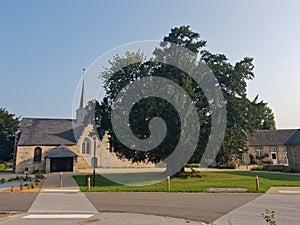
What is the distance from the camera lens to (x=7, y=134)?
36.9 meters

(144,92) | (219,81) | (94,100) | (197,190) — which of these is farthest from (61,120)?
(197,190)

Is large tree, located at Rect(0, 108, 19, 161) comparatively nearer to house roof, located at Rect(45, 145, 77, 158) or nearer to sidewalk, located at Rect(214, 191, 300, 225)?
house roof, located at Rect(45, 145, 77, 158)

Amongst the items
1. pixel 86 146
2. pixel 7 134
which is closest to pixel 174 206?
pixel 86 146

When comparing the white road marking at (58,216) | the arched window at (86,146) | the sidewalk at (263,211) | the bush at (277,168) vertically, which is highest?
the arched window at (86,146)

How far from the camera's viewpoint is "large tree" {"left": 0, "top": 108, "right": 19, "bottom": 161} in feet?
118

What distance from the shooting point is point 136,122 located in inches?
785

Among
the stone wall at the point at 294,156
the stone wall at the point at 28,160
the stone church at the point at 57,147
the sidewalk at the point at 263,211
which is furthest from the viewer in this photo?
the stone church at the point at 57,147

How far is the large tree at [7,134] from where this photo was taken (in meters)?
36.0

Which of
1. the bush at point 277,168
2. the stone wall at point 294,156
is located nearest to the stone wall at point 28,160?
the bush at point 277,168

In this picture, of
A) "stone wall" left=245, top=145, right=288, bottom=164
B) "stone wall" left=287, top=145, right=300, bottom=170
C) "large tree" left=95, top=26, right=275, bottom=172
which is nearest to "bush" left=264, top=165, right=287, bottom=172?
"stone wall" left=287, top=145, right=300, bottom=170

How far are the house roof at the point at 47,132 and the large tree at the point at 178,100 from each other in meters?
13.3

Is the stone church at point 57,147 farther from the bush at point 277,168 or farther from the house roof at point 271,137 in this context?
the house roof at point 271,137

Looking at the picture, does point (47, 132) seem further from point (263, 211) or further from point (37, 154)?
point (263, 211)

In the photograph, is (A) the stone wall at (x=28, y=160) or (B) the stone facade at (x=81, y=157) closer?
(A) the stone wall at (x=28, y=160)
